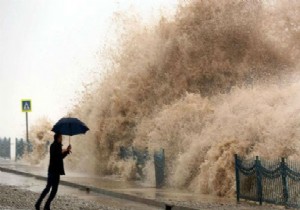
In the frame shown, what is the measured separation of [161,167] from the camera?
25.0 m

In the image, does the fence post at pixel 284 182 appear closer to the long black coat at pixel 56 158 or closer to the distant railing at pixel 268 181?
the distant railing at pixel 268 181

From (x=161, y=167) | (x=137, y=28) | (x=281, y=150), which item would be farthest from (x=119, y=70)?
(x=281, y=150)

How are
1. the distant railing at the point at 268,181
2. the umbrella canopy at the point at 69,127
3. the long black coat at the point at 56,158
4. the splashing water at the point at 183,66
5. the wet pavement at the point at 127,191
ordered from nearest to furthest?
1. the long black coat at the point at 56,158
2. the distant railing at the point at 268,181
3. the umbrella canopy at the point at 69,127
4. the wet pavement at the point at 127,191
5. the splashing water at the point at 183,66

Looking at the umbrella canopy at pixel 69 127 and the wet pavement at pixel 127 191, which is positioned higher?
the umbrella canopy at pixel 69 127

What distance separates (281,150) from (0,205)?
773cm

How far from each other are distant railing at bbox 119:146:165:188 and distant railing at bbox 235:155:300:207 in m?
5.90

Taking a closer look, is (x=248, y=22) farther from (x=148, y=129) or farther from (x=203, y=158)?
(x=203, y=158)

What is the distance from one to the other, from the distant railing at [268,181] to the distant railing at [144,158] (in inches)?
232

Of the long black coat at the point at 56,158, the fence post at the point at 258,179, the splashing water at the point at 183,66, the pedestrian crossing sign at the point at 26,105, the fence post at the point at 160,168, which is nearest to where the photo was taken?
the long black coat at the point at 56,158

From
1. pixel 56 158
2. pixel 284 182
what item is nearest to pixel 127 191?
pixel 56 158

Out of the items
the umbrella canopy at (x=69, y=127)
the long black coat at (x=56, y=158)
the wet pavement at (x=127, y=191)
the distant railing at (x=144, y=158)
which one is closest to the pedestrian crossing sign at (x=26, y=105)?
the distant railing at (x=144, y=158)

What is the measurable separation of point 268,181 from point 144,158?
10.7 metres

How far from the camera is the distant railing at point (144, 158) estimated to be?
82.1 ft

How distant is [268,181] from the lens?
17969 mm
